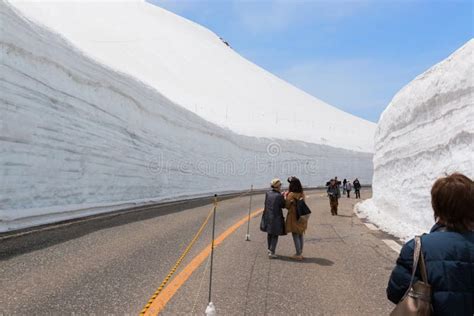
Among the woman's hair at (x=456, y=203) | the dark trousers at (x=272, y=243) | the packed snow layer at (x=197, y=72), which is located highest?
the packed snow layer at (x=197, y=72)

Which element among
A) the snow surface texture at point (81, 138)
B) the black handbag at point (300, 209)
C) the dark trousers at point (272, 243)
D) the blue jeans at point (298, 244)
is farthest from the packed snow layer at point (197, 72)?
the dark trousers at point (272, 243)

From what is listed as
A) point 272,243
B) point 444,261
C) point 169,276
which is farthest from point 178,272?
point 444,261

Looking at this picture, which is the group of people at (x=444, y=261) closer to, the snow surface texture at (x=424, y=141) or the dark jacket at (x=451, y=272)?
the dark jacket at (x=451, y=272)

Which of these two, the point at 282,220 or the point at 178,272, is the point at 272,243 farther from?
the point at 178,272

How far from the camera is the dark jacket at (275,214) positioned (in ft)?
26.0

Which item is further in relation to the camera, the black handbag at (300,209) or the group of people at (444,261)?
the black handbag at (300,209)

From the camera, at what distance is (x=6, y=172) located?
1003cm

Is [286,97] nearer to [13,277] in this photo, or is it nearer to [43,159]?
[43,159]

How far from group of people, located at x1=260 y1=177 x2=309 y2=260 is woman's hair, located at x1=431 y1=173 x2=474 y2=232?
218 inches

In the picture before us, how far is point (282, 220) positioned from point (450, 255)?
18.9 feet

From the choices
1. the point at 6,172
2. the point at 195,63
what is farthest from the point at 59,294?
the point at 195,63

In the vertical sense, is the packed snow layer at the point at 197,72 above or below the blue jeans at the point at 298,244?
above

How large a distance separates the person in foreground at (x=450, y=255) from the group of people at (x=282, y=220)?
5514 mm

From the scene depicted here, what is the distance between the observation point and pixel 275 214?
8047 mm
